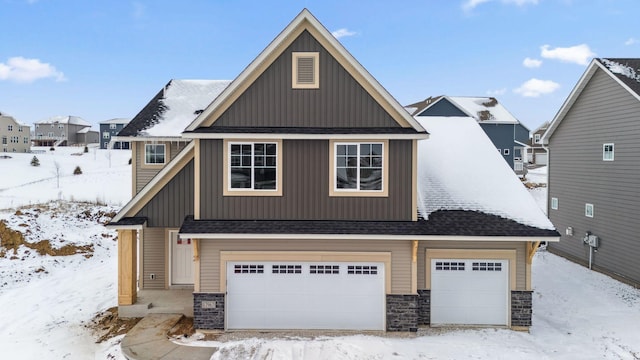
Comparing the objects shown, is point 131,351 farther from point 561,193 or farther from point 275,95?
point 561,193

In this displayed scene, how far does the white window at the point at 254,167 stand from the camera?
1088 cm

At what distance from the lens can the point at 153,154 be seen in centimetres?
1387

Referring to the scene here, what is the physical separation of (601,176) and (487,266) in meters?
9.76

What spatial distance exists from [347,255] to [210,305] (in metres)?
3.93

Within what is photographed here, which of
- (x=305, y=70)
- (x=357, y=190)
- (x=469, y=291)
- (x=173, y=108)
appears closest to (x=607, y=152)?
(x=469, y=291)

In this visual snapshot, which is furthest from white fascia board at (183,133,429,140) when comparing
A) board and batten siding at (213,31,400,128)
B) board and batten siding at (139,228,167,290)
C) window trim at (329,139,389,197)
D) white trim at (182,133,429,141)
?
Answer: board and batten siding at (139,228,167,290)

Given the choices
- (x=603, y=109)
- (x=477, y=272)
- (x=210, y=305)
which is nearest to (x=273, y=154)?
(x=210, y=305)

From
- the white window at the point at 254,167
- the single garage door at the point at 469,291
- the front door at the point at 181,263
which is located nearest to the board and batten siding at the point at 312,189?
the white window at the point at 254,167

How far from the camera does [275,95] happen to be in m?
11.0

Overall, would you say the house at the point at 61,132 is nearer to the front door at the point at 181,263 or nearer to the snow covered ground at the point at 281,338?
the snow covered ground at the point at 281,338

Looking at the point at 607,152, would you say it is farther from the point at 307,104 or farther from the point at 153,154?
the point at 153,154

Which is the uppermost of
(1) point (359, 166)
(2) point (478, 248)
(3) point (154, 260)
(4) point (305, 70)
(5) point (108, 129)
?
(5) point (108, 129)

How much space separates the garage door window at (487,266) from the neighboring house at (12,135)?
216ft

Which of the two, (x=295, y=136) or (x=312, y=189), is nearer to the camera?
(x=295, y=136)
